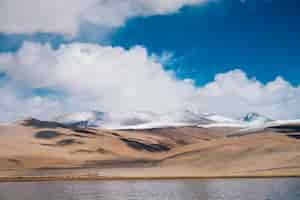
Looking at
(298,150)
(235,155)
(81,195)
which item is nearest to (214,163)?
(235,155)

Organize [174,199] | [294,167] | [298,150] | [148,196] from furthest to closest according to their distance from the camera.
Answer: [298,150]
[294,167]
[148,196]
[174,199]

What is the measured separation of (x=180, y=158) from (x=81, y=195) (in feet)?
401

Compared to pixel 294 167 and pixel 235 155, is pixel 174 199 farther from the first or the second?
pixel 235 155

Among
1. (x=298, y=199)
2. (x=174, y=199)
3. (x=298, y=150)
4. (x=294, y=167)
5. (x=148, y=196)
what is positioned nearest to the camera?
(x=298, y=199)

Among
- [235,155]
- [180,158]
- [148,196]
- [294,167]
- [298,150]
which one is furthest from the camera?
[180,158]

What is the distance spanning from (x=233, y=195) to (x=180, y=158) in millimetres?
126379

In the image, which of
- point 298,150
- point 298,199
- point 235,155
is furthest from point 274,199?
point 235,155

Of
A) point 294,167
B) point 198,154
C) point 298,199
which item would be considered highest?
point 198,154

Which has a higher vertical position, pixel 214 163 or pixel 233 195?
pixel 214 163

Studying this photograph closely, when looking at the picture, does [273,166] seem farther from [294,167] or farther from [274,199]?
[274,199]

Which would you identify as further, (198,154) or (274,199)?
(198,154)

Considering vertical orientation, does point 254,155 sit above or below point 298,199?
above

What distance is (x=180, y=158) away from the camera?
192750 millimetres

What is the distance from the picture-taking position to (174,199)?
6400 centimetres
